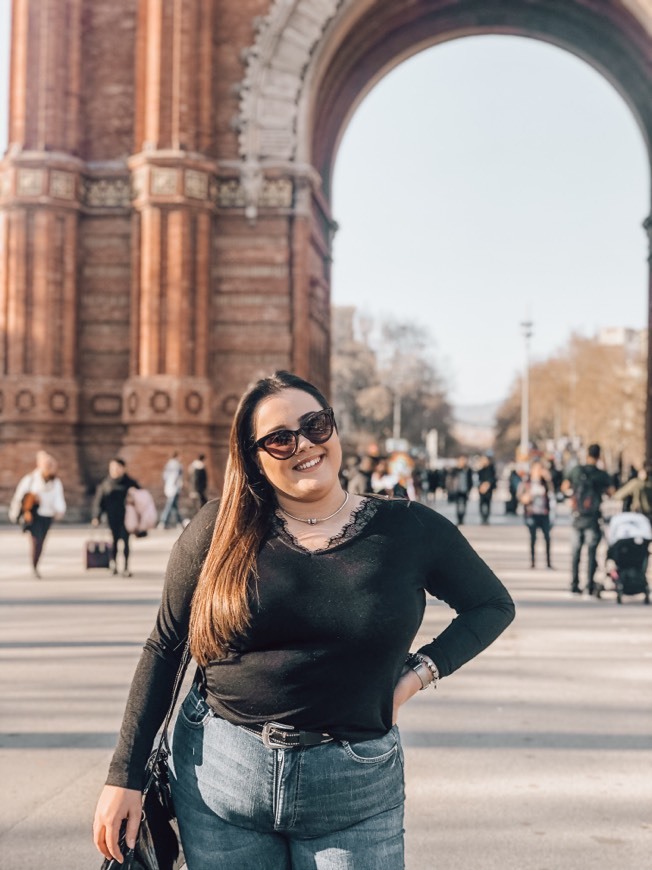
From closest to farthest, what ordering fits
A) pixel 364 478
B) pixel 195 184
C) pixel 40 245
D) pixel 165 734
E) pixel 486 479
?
1. pixel 165 734
2. pixel 364 478
3. pixel 195 184
4. pixel 40 245
5. pixel 486 479

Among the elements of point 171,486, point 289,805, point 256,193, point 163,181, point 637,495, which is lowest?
point 171,486

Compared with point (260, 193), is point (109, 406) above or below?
below

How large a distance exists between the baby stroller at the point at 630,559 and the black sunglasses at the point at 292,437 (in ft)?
39.1

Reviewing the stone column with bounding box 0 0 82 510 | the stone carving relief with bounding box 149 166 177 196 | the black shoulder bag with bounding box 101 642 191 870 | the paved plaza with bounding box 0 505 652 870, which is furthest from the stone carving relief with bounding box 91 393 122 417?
the black shoulder bag with bounding box 101 642 191 870

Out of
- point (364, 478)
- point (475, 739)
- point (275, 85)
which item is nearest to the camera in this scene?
point (475, 739)

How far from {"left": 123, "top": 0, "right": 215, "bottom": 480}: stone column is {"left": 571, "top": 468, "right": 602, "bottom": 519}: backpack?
48.2ft

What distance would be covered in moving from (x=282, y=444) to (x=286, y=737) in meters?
0.70

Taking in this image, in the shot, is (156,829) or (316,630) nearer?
(316,630)

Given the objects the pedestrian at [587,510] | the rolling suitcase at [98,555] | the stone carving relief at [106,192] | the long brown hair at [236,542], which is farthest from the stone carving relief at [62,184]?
the long brown hair at [236,542]

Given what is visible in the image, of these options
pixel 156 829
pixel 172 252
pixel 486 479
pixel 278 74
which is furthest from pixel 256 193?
pixel 156 829

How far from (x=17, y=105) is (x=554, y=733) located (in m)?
25.5

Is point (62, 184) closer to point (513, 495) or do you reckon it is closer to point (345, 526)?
point (513, 495)

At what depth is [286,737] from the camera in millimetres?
2771

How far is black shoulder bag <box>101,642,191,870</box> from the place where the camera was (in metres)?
2.84
